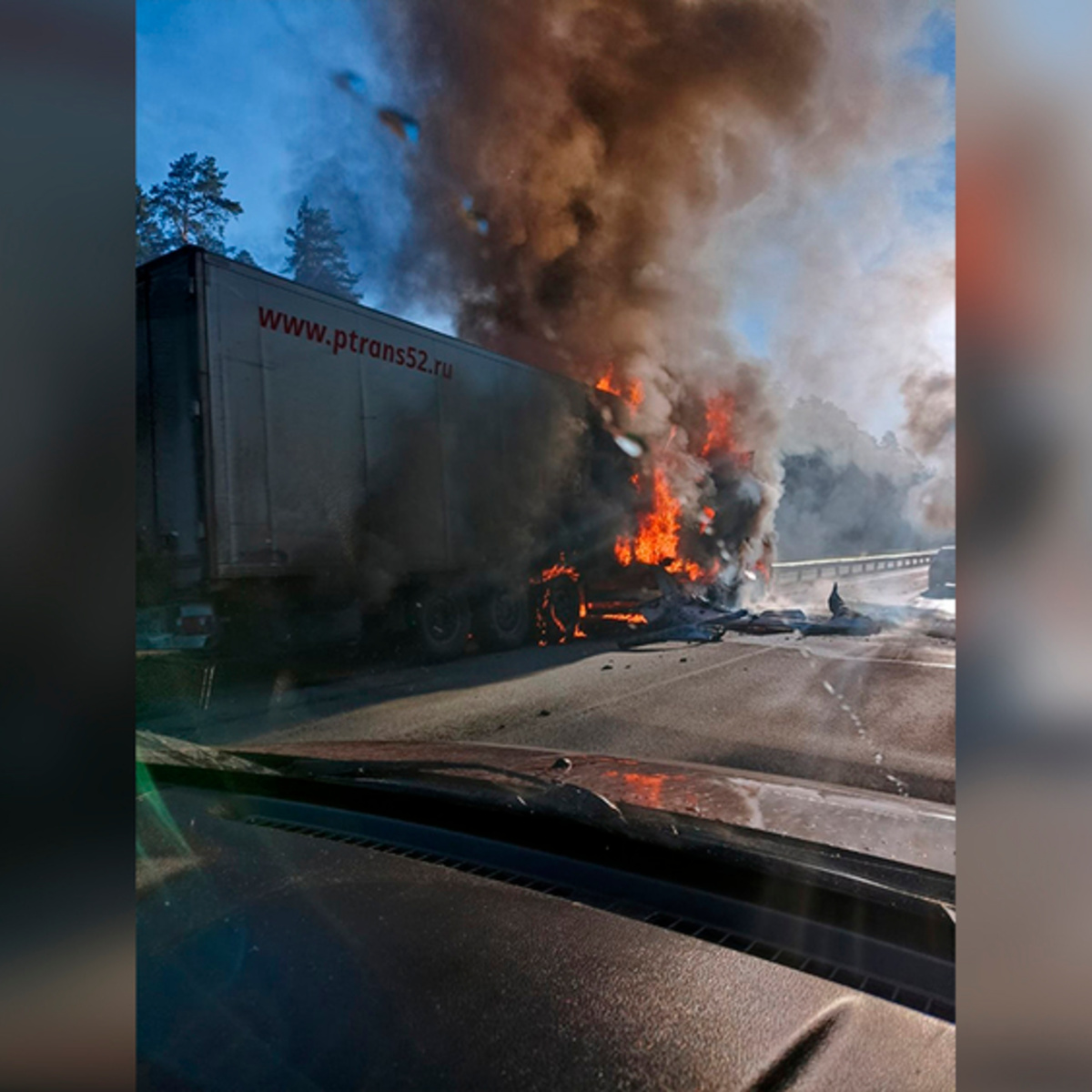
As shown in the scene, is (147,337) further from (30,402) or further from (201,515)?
(30,402)

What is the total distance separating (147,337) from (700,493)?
945cm

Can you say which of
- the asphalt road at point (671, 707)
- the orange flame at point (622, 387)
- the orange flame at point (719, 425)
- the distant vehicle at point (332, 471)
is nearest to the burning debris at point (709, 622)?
the asphalt road at point (671, 707)

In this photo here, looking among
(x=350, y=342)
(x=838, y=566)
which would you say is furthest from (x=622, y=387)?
(x=838, y=566)

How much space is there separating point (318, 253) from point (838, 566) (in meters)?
11.0

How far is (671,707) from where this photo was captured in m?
6.11

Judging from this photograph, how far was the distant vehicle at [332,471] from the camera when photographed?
7.24 metres

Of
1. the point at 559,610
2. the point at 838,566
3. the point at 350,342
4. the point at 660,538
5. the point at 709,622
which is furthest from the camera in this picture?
the point at 838,566

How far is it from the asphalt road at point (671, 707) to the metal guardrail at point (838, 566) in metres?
4.70

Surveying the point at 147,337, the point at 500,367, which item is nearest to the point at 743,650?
the point at 500,367

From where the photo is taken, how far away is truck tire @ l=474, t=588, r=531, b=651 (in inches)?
384

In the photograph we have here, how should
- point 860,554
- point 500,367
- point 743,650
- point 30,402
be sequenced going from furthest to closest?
point 860,554 < point 500,367 < point 743,650 < point 30,402

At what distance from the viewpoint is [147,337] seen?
723 centimetres

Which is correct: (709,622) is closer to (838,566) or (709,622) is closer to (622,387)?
(622,387)

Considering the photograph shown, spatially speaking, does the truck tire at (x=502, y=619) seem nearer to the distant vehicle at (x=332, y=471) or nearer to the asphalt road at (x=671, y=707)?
the distant vehicle at (x=332, y=471)
